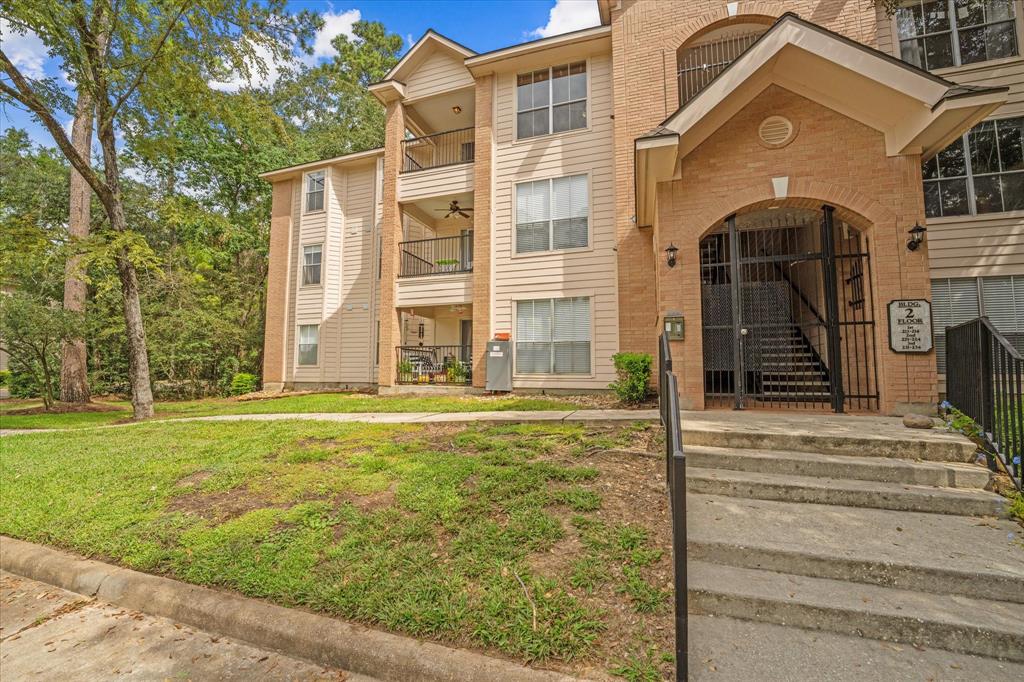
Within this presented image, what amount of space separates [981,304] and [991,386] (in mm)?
6269

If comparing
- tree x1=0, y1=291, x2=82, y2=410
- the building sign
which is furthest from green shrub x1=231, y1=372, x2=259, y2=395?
the building sign

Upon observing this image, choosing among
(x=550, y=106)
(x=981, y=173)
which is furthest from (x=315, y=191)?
(x=981, y=173)

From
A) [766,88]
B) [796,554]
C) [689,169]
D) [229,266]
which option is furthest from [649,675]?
[229,266]

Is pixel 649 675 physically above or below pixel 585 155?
below

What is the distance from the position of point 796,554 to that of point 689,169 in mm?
6099

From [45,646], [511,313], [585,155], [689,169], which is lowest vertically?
[45,646]

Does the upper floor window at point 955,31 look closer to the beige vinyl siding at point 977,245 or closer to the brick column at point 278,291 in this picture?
the beige vinyl siding at point 977,245

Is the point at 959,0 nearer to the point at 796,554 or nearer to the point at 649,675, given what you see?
the point at 796,554

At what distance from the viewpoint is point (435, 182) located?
13719mm

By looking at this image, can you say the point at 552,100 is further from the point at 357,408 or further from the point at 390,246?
the point at 357,408

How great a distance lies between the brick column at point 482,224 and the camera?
12.4 meters

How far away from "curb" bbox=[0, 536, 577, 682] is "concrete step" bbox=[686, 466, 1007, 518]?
2654mm

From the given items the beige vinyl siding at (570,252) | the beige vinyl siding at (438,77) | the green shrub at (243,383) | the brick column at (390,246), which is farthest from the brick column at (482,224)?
the green shrub at (243,383)

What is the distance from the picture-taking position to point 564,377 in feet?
38.3
